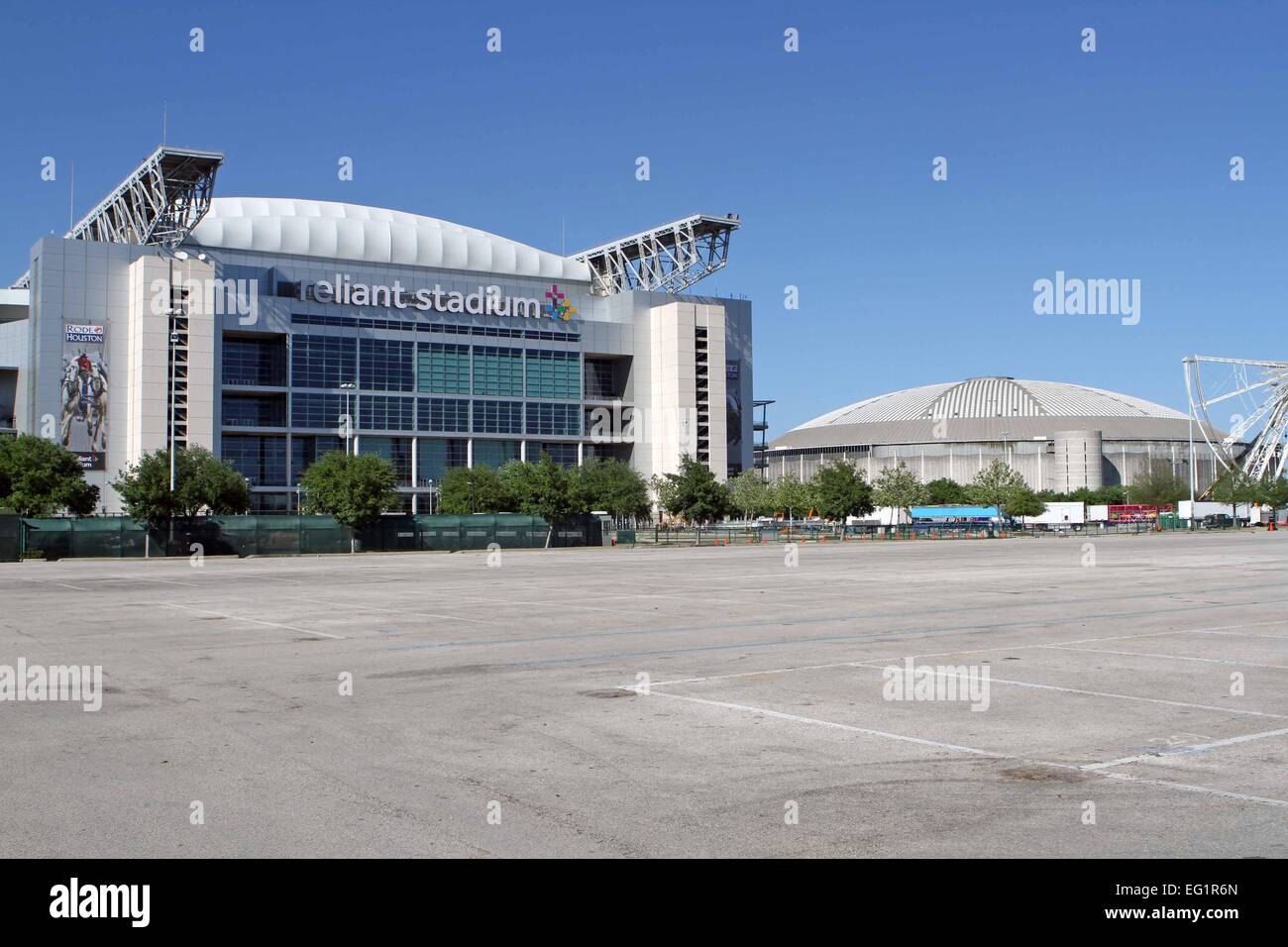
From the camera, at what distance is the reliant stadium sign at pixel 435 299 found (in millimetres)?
114938

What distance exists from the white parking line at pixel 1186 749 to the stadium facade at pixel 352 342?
9403 cm

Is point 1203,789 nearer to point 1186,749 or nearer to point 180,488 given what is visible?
point 1186,749

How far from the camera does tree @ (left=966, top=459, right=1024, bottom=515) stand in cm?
13850

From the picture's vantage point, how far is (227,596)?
3177 centimetres

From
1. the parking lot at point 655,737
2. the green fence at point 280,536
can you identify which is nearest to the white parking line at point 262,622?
the parking lot at point 655,737

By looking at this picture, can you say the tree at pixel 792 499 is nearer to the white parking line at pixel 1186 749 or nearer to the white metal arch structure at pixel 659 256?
the white metal arch structure at pixel 659 256

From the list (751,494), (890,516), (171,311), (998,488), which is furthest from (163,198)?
(998,488)

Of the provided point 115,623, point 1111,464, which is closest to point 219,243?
point 115,623

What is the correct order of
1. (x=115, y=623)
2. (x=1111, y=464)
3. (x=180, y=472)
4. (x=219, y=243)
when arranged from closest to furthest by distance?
(x=115, y=623) → (x=180, y=472) → (x=219, y=243) → (x=1111, y=464)

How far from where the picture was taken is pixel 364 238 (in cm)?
12556

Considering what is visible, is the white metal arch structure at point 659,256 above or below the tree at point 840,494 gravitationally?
above

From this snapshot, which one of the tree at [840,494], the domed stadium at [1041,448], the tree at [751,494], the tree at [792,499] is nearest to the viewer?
the tree at [840,494]
